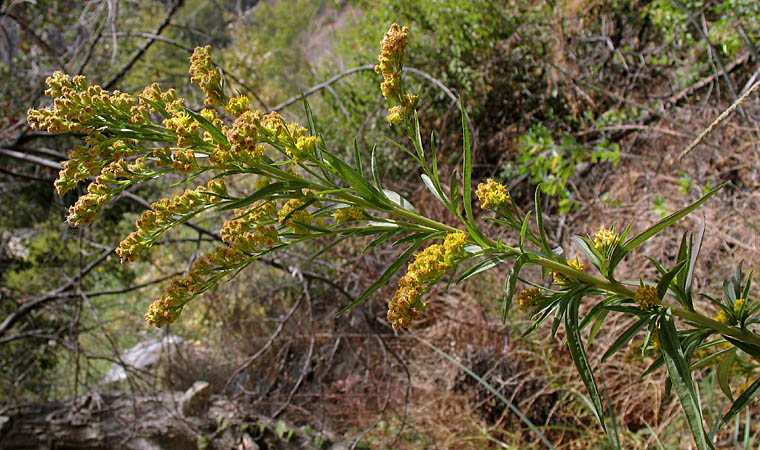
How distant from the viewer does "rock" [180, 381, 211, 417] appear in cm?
303

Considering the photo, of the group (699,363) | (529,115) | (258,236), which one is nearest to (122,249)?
(258,236)

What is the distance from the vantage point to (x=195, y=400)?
3.05 m

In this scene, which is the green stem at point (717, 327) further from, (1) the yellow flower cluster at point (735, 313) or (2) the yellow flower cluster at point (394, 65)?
(2) the yellow flower cluster at point (394, 65)

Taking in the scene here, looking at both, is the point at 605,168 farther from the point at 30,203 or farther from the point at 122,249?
the point at 30,203

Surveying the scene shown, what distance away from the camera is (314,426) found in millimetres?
Answer: 3389

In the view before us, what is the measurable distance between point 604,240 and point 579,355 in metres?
0.22

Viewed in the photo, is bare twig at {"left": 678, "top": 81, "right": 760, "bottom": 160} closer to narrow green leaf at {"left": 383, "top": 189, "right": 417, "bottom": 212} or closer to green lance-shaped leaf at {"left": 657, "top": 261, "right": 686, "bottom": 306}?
green lance-shaped leaf at {"left": 657, "top": 261, "right": 686, "bottom": 306}

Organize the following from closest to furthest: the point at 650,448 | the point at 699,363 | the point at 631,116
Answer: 1. the point at 699,363
2. the point at 650,448
3. the point at 631,116

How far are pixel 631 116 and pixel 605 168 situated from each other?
1.39 ft

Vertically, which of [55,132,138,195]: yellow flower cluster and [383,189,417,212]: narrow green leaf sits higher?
[55,132,138,195]: yellow flower cluster

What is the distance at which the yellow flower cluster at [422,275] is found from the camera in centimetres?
73

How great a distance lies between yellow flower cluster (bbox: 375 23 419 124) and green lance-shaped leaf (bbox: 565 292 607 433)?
396mm

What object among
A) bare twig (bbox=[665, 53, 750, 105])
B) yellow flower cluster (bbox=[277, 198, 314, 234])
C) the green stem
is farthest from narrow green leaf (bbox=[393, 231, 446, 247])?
bare twig (bbox=[665, 53, 750, 105])

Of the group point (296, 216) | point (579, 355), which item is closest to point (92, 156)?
point (296, 216)
